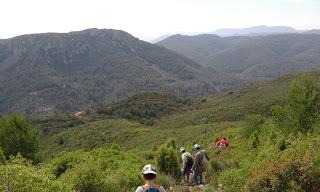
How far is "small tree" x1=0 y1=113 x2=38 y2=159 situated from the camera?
37406mm

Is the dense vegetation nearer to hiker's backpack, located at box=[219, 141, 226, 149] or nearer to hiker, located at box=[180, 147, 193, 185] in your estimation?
hiker, located at box=[180, 147, 193, 185]

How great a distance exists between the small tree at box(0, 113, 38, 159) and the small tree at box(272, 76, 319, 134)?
2240 cm

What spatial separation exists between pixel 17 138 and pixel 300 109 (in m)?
24.7

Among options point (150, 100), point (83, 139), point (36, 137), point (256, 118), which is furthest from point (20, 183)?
point (150, 100)

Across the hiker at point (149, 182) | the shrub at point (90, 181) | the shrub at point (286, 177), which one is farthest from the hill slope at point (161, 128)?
the hiker at point (149, 182)

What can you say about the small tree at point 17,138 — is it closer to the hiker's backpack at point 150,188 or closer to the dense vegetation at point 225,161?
the dense vegetation at point 225,161

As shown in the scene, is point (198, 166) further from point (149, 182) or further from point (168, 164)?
point (149, 182)

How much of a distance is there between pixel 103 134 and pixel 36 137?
3130 centimetres

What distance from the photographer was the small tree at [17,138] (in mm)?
37406

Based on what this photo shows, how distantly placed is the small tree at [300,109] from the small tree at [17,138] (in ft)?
73.5

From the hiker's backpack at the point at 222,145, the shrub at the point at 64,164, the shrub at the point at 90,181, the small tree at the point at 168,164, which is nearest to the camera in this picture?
the shrub at the point at 90,181

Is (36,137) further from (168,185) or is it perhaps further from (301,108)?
(168,185)

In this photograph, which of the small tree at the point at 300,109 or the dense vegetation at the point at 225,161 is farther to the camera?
the small tree at the point at 300,109

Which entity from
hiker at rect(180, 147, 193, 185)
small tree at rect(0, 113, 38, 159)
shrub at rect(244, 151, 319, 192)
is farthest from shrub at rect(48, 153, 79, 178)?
small tree at rect(0, 113, 38, 159)
